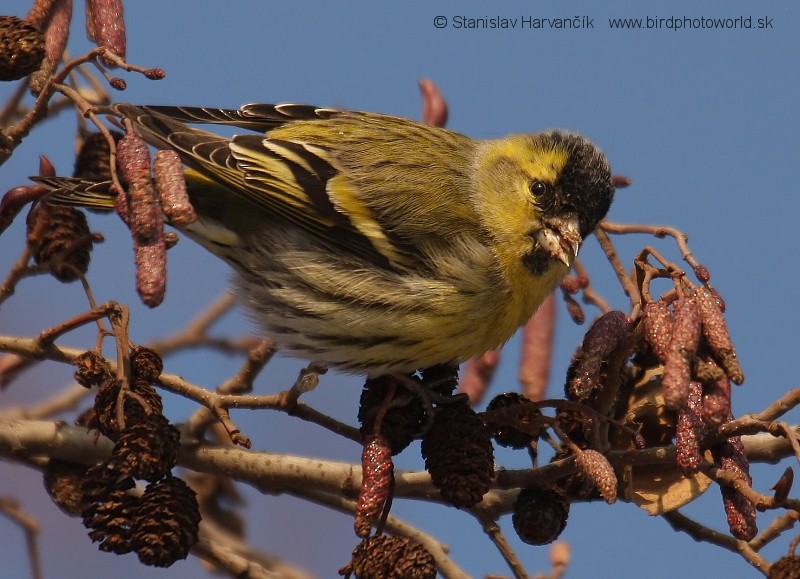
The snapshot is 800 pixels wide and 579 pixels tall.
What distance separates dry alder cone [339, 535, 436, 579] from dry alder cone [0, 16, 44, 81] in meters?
1.31

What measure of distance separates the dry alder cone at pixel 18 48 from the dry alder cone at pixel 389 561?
1.31m

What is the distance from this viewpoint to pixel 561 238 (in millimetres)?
3072

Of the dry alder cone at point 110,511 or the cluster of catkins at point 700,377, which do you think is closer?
the cluster of catkins at point 700,377

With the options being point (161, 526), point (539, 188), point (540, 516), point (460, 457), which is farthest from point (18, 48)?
point (540, 516)

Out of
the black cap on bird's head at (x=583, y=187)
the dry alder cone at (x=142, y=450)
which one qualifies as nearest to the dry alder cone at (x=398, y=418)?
the dry alder cone at (x=142, y=450)

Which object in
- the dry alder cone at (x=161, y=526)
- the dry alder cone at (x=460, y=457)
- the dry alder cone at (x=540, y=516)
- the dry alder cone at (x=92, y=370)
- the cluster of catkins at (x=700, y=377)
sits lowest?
the dry alder cone at (x=161, y=526)

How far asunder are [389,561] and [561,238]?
127 cm

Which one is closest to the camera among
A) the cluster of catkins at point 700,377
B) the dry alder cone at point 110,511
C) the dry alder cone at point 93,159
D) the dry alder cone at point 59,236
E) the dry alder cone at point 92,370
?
the cluster of catkins at point 700,377

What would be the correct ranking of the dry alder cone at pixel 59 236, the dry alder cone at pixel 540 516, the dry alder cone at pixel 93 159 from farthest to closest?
the dry alder cone at pixel 93 159, the dry alder cone at pixel 59 236, the dry alder cone at pixel 540 516

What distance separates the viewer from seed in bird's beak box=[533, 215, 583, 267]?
3.04 meters

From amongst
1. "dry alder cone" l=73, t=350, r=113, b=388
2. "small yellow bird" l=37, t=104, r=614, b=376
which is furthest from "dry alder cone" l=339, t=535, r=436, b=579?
"small yellow bird" l=37, t=104, r=614, b=376

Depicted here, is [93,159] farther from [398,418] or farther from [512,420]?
[512,420]

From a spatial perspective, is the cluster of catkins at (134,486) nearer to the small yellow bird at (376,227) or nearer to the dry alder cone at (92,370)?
the dry alder cone at (92,370)

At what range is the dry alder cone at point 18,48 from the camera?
8.27 feet
